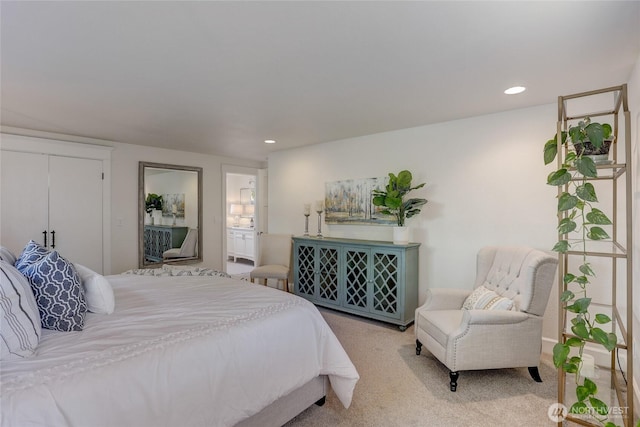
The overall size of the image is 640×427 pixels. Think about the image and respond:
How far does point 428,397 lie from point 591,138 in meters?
1.85

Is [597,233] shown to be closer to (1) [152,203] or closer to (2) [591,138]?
(2) [591,138]

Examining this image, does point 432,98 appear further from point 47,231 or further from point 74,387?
point 47,231

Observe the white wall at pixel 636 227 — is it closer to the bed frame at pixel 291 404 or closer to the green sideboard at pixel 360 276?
the green sideboard at pixel 360 276

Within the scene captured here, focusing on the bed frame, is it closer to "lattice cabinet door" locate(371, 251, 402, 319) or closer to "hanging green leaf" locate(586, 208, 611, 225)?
"lattice cabinet door" locate(371, 251, 402, 319)

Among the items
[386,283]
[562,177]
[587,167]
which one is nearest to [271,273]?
[386,283]

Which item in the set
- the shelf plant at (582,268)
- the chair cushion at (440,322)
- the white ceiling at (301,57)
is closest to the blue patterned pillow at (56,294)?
the white ceiling at (301,57)

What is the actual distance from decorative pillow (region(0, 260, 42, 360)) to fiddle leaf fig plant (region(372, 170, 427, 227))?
9.58 ft

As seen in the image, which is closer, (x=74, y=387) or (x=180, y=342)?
(x=74, y=387)

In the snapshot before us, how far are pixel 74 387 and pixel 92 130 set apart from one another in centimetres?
362

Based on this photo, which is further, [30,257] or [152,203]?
[152,203]

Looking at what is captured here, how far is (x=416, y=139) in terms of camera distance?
3.70 meters

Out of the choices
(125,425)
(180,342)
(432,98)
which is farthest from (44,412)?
(432,98)

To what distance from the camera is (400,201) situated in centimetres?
349

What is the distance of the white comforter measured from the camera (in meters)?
1.11
